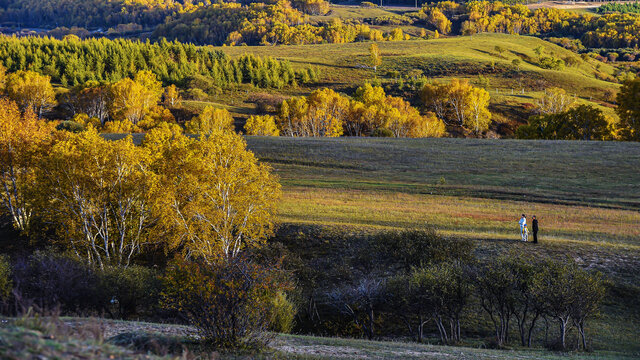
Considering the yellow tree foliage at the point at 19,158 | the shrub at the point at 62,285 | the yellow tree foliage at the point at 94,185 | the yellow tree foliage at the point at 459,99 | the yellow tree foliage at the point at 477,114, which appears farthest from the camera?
the yellow tree foliage at the point at 459,99

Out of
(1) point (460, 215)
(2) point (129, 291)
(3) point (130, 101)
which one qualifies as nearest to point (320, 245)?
(1) point (460, 215)

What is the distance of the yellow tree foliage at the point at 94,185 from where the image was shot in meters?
41.3

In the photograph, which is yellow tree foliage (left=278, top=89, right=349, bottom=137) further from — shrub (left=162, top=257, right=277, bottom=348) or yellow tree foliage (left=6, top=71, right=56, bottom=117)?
shrub (left=162, top=257, right=277, bottom=348)

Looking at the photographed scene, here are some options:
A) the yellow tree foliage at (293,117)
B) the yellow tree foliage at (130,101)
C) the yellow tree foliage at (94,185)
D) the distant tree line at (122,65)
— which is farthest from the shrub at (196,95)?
the yellow tree foliage at (94,185)

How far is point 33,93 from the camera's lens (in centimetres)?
13275

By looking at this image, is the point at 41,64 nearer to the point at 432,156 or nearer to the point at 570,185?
the point at 432,156

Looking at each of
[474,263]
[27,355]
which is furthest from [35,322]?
[474,263]

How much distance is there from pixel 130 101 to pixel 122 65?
179 ft

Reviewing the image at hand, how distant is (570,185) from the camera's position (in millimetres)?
54125

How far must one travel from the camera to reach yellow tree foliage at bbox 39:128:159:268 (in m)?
41.3

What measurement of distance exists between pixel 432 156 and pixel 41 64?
507 feet

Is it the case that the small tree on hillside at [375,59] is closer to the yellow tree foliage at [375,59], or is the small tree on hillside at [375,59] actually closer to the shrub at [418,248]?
the yellow tree foliage at [375,59]

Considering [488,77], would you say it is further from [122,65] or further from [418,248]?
[418,248]

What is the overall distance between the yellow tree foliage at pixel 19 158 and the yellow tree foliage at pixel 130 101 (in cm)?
7332
